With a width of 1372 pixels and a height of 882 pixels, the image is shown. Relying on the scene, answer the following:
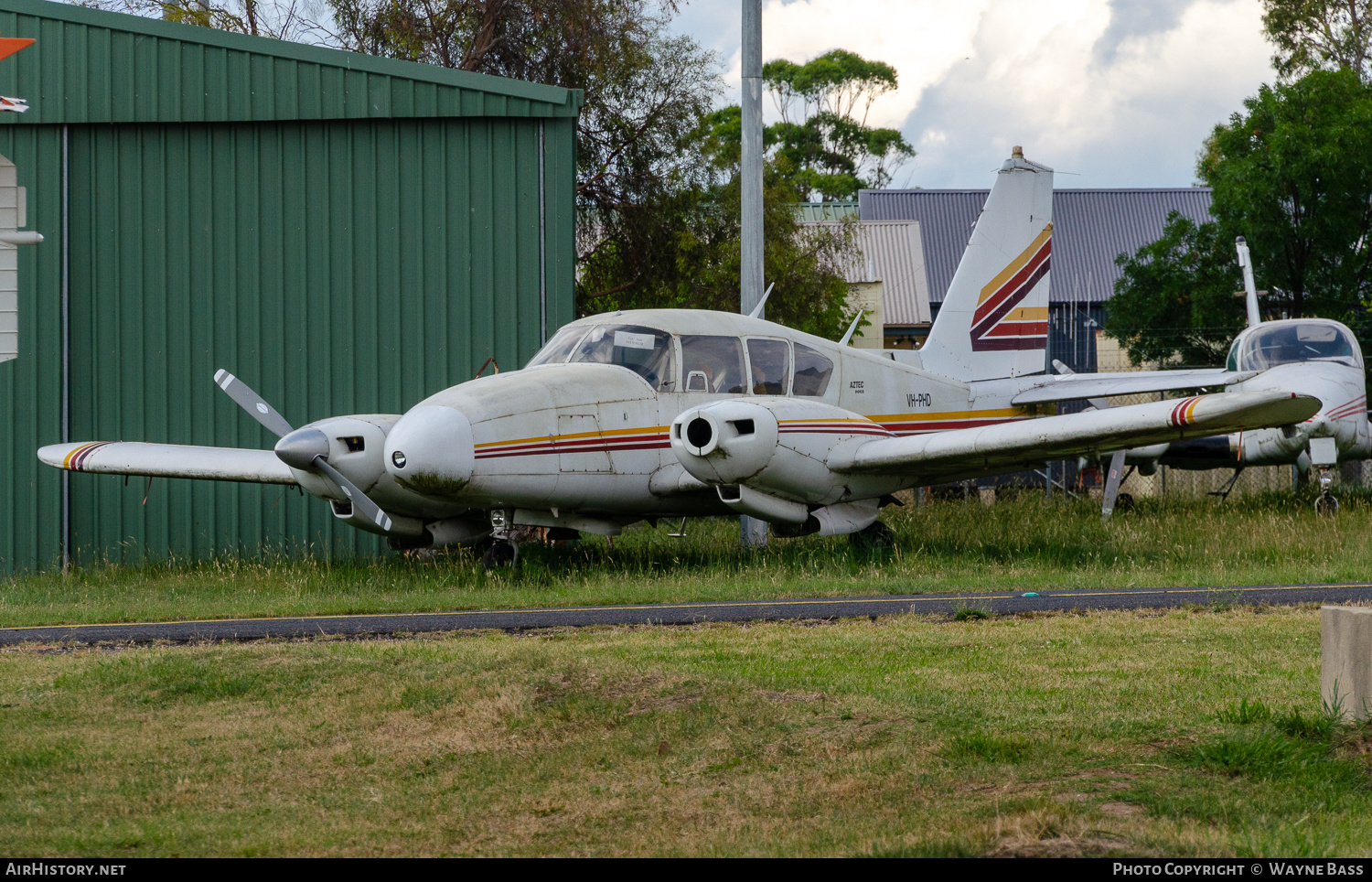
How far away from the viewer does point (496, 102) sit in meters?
16.6

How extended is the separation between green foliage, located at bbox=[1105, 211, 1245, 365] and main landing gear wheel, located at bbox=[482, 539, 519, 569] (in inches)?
724

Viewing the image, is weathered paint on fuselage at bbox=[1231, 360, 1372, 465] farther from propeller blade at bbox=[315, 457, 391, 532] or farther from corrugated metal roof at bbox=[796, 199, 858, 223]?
corrugated metal roof at bbox=[796, 199, 858, 223]

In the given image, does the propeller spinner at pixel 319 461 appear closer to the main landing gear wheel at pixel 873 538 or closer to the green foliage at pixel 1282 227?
the main landing gear wheel at pixel 873 538

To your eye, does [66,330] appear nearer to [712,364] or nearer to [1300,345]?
[712,364]

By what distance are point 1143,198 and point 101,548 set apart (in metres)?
45.7

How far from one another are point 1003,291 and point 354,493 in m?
9.42

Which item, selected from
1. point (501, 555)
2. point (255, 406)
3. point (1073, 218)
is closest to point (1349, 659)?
point (501, 555)

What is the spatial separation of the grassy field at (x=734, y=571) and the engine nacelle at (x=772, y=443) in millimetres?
867

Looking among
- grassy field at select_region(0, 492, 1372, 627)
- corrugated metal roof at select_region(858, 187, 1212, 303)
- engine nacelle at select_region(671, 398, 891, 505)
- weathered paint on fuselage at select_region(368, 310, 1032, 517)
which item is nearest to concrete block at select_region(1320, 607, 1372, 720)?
grassy field at select_region(0, 492, 1372, 627)

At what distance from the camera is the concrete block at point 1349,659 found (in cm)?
529

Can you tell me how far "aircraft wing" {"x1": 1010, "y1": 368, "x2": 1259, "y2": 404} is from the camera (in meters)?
16.2
